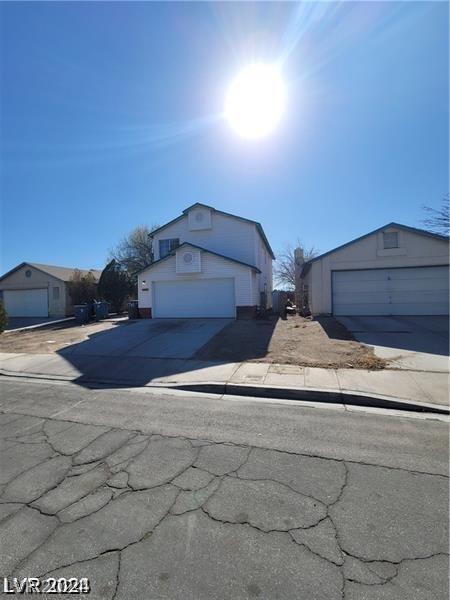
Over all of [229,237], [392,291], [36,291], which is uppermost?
[229,237]

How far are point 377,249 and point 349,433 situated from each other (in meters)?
14.5

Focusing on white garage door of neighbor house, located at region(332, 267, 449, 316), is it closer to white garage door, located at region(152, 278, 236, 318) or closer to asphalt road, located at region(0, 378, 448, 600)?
white garage door, located at region(152, 278, 236, 318)

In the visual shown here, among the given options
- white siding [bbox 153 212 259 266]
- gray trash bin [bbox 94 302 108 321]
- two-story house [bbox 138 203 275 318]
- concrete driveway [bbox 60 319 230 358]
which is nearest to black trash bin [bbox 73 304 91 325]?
gray trash bin [bbox 94 302 108 321]

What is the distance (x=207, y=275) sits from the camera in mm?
17078

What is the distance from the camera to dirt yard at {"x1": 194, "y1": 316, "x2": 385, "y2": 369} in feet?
25.8

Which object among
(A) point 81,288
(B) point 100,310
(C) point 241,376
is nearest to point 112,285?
(A) point 81,288

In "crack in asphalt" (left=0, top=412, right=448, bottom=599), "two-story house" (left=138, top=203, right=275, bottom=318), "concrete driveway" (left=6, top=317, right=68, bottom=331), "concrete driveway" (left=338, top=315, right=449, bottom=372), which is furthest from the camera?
"concrete driveway" (left=6, top=317, right=68, bottom=331)

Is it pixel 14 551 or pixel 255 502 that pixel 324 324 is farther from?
pixel 14 551

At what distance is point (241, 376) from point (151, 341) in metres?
5.18

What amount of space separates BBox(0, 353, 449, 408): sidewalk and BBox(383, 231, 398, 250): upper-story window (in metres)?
11.3

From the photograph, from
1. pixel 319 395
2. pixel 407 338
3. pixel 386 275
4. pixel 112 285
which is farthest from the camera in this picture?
pixel 112 285

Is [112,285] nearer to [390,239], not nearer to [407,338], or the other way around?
[390,239]

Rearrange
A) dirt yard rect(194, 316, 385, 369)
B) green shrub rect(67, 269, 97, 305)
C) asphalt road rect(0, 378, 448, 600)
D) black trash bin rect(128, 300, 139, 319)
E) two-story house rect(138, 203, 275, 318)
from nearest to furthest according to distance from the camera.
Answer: asphalt road rect(0, 378, 448, 600) → dirt yard rect(194, 316, 385, 369) → two-story house rect(138, 203, 275, 318) → black trash bin rect(128, 300, 139, 319) → green shrub rect(67, 269, 97, 305)

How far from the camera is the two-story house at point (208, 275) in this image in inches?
659
